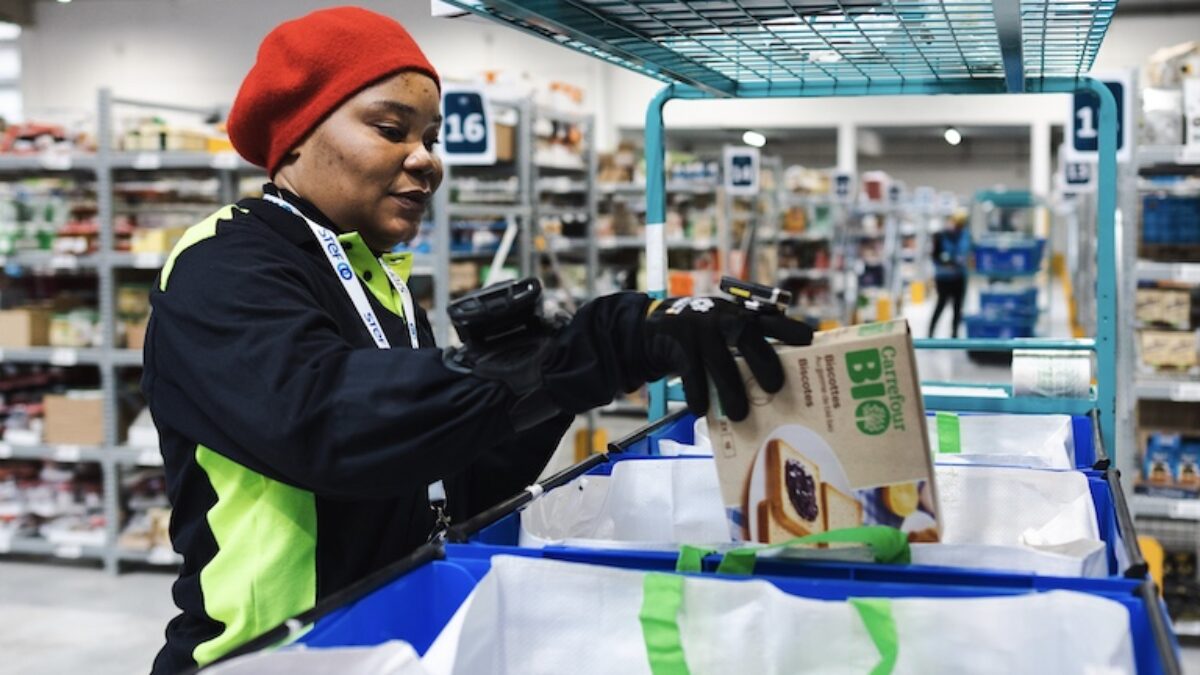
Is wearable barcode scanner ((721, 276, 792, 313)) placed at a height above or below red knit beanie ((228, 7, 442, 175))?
below

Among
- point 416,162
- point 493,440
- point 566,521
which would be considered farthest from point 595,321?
point 566,521

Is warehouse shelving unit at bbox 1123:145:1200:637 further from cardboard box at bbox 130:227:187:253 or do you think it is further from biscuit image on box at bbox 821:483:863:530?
cardboard box at bbox 130:227:187:253

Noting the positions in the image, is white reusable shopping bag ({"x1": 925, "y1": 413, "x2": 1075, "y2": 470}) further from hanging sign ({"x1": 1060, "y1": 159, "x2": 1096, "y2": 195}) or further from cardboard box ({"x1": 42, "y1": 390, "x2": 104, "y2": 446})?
hanging sign ({"x1": 1060, "y1": 159, "x2": 1096, "y2": 195})

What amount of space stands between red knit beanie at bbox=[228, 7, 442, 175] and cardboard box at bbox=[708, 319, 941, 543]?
630 mm

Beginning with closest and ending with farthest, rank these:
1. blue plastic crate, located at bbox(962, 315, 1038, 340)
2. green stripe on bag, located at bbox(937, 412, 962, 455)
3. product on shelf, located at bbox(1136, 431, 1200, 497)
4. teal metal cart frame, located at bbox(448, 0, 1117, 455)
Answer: teal metal cart frame, located at bbox(448, 0, 1117, 455) < green stripe on bag, located at bbox(937, 412, 962, 455) < product on shelf, located at bbox(1136, 431, 1200, 497) < blue plastic crate, located at bbox(962, 315, 1038, 340)

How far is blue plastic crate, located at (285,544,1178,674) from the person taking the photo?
1.02 metres

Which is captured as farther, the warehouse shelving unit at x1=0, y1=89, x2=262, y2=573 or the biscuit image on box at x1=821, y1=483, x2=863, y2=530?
the warehouse shelving unit at x1=0, y1=89, x2=262, y2=573

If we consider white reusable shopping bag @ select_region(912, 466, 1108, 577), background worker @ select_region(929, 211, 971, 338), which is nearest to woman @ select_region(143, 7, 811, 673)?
white reusable shopping bag @ select_region(912, 466, 1108, 577)

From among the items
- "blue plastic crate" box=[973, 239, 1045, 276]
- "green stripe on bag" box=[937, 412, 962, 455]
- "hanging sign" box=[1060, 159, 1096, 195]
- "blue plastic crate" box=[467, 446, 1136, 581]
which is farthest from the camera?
"blue plastic crate" box=[973, 239, 1045, 276]

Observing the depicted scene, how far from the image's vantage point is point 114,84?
50.1 feet

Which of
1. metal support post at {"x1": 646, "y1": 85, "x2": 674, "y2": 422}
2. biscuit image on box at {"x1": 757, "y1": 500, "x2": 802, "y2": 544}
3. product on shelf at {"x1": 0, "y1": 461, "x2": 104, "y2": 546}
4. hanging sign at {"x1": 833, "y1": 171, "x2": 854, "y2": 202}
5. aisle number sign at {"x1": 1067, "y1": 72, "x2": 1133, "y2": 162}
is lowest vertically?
product on shelf at {"x1": 0, "y1": 461, "x2": 104, "y2": 546}

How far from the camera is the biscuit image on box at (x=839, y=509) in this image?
1157mm

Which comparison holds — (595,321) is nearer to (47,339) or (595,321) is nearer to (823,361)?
(823,361)

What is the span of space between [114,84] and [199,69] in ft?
4.40
